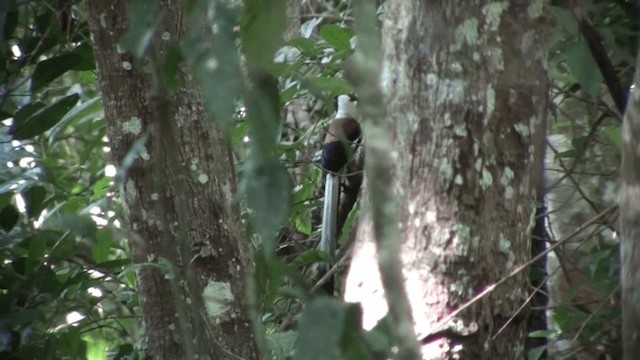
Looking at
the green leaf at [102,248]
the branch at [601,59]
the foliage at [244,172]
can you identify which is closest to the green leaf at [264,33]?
the foliage at [244,172]

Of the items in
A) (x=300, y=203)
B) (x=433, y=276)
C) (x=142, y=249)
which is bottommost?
(x=433, y=276)

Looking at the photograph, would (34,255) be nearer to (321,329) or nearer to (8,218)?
(8,218)

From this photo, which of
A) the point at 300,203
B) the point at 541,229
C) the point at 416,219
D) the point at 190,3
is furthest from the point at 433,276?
the point at 300,203

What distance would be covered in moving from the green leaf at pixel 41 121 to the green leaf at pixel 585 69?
2.62 feet

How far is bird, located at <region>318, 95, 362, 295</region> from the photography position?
1811 mm

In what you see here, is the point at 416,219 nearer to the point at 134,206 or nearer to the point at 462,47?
the point at 462,47

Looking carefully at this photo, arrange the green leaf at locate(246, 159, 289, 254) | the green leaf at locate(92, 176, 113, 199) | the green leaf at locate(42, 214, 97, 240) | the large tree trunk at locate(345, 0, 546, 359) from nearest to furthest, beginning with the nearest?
the green leaf at locate(246, 159, 289, 254)
the large tree trunk at locate(345, 0, 546, 359)
the green leaf at locate(42, 214, 97, 240)
the green leaf at locate(92, 176, 113, 199)

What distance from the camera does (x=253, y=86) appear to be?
0.60 metres

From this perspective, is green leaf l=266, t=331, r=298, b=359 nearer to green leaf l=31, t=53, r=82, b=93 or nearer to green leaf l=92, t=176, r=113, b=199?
green leaf l=31, t=53, r=82, b=93

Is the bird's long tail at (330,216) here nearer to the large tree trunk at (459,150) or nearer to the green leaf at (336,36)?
the green leaf at (336,36)

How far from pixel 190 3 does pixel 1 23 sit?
440 millimetres

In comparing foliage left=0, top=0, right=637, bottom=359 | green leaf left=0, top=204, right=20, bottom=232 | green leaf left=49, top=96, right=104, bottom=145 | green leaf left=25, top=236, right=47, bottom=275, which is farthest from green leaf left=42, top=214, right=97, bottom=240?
green leaf left=49, top=96, right=104, bottom=145

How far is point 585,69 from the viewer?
1257mm

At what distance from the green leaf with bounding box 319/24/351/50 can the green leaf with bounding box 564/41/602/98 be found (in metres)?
0.55
